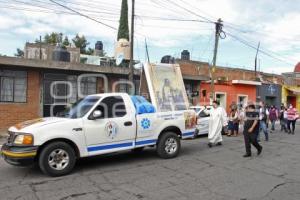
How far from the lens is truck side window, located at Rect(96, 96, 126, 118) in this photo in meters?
8.16

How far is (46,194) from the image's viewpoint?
6.04 metres

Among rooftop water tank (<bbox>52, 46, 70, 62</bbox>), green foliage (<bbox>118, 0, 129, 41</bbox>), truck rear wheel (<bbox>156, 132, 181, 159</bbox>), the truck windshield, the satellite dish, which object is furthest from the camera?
green foliage (<bbox>118, 0, 129, 41</bbox>)

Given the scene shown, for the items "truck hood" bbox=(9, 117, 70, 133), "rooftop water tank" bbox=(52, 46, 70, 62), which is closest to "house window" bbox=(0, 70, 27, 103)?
"rooftop water tank" bbox=(52, 46, 70, 62)

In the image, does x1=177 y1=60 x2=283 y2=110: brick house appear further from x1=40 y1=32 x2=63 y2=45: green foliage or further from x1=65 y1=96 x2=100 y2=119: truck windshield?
x1=40 y1=32 x2=63 y2=45: green foliage

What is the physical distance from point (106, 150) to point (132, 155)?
189cm

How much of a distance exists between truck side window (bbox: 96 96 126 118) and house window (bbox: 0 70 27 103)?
903 cm

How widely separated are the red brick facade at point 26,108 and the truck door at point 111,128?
8.99 metres

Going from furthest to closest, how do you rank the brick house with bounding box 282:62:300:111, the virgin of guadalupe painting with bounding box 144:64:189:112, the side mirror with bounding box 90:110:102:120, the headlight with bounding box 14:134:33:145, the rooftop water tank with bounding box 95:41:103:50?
the brick house with bounding box 282:62:300:111, the rooftop water tank with bounding box 95:41:103:50, the virgin of guadalupe painting with bounding box 144:64:189:112, the side mirror with bounding box 90:110:102:120, the headlight with bounding box 14:134:33:145

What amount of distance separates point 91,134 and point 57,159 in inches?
36.8

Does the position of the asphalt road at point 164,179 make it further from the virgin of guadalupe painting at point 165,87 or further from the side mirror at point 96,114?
the virgin of guadalupe painting at point 165,87

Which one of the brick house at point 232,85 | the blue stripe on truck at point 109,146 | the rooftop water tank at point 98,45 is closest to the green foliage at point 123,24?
the rooftop water tank at point 98,45

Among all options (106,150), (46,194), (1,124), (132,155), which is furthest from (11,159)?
(1,124)

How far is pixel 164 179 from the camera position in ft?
23.2

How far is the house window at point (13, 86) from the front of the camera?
15.5m
